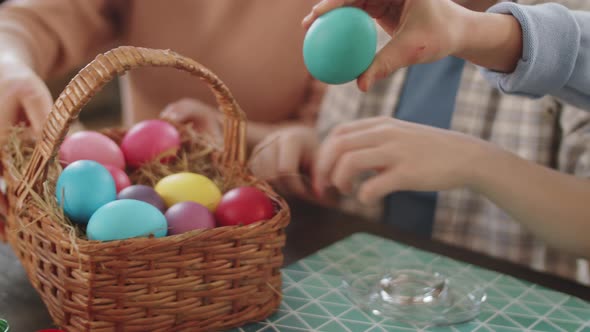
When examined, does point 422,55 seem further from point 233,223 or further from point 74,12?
point 74,12

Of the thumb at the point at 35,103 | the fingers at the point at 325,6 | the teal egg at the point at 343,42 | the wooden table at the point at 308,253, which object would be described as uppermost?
the fingers at the point at 325,6

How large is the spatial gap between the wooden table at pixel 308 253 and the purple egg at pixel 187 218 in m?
0.17

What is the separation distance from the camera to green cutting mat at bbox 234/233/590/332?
62 centimetres

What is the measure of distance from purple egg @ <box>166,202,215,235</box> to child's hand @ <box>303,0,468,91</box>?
0.21 metres

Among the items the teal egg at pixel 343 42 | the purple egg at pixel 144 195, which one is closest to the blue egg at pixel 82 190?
the purple egg at pixel 144 195

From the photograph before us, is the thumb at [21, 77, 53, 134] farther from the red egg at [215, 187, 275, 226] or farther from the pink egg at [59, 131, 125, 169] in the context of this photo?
the red egg at [215, 187, 275, 226]

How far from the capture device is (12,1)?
1.25m

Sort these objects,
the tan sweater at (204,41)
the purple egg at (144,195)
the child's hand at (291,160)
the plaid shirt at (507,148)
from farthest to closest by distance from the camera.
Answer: the tan sweater at (204,41)
the plaid shirt at (507,148)
the child's hand at (291,160)
the purple egg at (144,195)

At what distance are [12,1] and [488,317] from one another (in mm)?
1150

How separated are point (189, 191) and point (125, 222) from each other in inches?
4.8

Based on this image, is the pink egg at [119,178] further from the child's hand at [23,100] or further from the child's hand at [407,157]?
the child's hand at [407,157]

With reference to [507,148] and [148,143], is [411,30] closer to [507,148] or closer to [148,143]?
[148,143]

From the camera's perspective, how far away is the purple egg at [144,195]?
630 mm

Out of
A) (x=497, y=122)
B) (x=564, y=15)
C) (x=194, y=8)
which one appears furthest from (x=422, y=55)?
(x=194, y=8)
